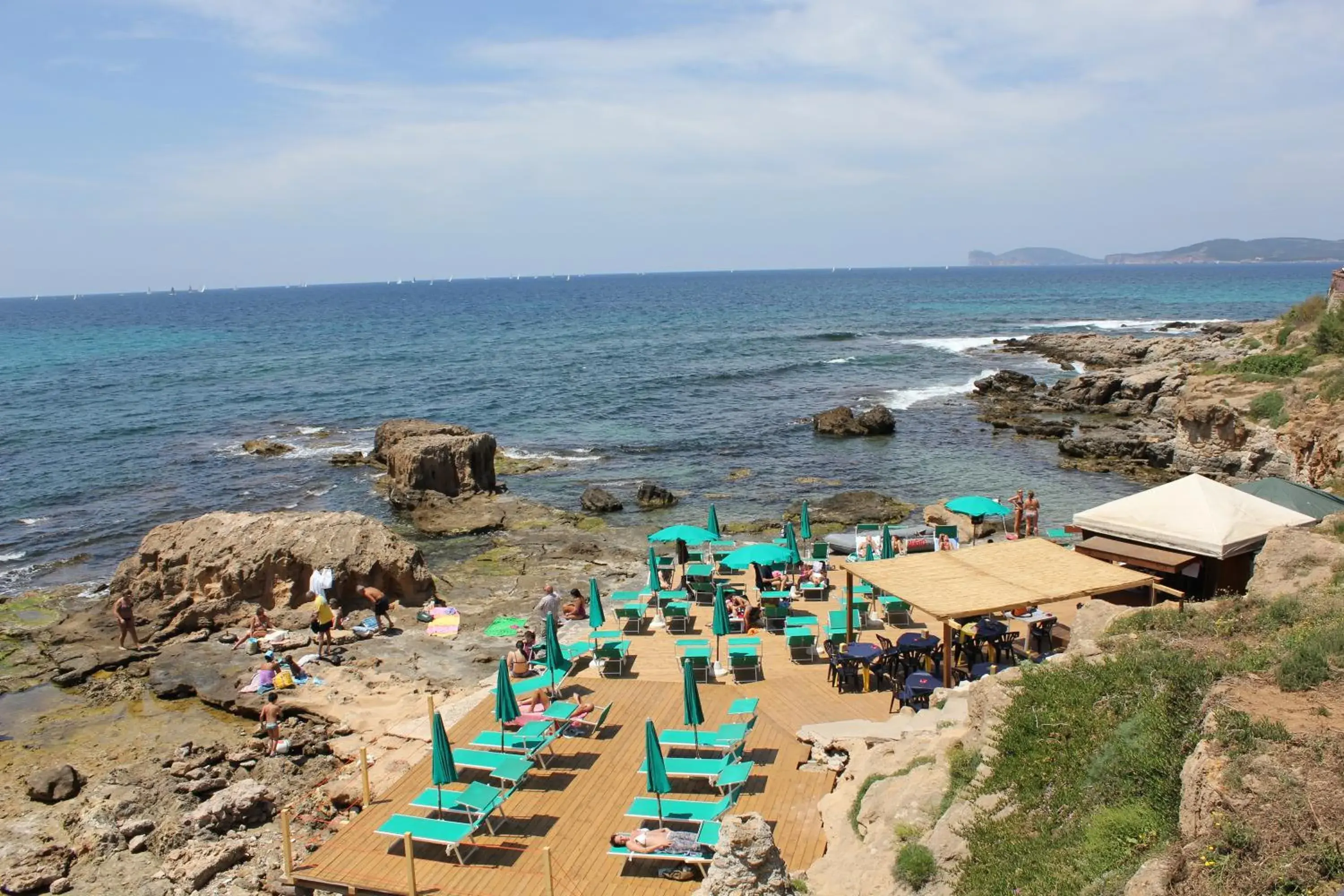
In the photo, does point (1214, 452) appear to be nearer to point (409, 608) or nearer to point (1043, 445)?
point (1043, 445)

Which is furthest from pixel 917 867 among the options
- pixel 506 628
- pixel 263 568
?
pixel 263 568

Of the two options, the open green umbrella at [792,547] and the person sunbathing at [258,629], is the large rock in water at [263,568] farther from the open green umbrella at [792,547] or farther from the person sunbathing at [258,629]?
the open green umbrella at [792,547]

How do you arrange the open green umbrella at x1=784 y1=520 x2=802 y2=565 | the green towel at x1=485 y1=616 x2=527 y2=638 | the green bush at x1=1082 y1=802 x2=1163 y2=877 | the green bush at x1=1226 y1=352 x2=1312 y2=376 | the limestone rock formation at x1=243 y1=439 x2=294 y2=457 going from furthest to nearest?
the limestone rock formation at x1=243 y1=439 x2=294 y2=457 → the green bush at x1=1226 y1=352 x2=1312 y2=376 → the open green umbrella at x1=784 y1=520 x2=802 y2=565 → the green towel at x1=485 y1=616 x2=527 y2=638 → the green bush at x1=1082 y1=802 x2=1163 y2=877

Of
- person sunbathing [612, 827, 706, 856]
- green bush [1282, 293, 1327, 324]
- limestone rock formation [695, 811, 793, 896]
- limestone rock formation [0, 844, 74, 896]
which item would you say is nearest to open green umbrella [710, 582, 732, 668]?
person sunbathing [612, 827, 706, 856]

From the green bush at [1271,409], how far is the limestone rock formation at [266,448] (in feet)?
133

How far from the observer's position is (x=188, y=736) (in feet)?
53.9

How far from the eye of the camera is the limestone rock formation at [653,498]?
32.8 metres

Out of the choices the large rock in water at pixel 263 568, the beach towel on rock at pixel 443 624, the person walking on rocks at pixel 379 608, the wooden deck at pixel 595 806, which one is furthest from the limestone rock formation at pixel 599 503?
the wooden deck at pixel 595 806

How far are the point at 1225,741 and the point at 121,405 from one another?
211 ft

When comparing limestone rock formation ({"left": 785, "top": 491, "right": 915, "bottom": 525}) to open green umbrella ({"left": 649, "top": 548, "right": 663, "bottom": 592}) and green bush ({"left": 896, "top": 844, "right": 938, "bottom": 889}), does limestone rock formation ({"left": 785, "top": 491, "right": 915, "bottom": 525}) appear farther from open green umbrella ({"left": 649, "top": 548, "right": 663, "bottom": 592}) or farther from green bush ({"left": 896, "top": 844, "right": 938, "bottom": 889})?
green bush ({"left": 896, "top": 844, "right": 938, "bottom": 889})

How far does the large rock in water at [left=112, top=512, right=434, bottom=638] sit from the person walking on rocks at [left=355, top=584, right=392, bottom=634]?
109 cm

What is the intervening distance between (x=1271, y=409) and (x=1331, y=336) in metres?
6.37

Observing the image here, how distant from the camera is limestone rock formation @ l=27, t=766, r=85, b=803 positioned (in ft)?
46.6

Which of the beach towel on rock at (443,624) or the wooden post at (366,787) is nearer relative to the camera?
the wooden post at (366,787)
